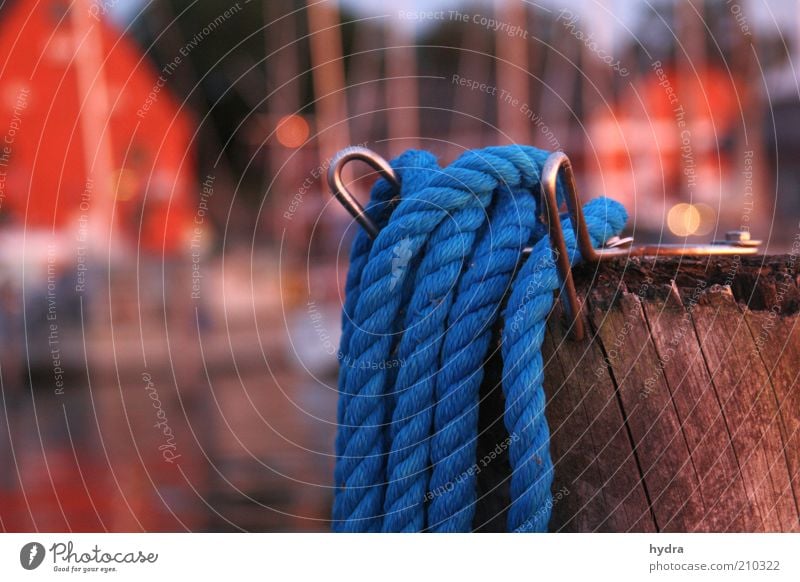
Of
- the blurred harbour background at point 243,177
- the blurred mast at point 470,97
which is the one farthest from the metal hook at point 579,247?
the blurred mast at point 470,97

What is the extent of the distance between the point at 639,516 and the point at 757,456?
0.47ft

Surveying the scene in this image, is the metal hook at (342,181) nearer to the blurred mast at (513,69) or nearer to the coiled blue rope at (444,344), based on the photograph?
the coiled blue rope at (444,344)

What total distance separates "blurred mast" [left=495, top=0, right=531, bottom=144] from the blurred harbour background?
0.05 meters

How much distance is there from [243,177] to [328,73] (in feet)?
3.88

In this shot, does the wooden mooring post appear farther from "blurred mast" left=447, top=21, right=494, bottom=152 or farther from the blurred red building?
the blurred red building

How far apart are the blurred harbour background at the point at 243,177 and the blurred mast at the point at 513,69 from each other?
0.15 ft

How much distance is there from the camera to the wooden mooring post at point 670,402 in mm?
901

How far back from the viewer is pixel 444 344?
0.94 m

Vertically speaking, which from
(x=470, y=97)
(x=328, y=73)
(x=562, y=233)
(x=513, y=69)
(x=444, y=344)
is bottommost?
(x=444, y=344)

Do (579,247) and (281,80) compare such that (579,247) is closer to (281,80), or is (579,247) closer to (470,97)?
(281,80)

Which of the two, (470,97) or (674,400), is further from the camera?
(470,97)

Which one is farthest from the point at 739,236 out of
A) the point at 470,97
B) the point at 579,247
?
the point at 470,97

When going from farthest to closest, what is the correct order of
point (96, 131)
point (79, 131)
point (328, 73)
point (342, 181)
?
point (79, 131)
point (96, 131)
point (328, 73)
point (342, 181)
